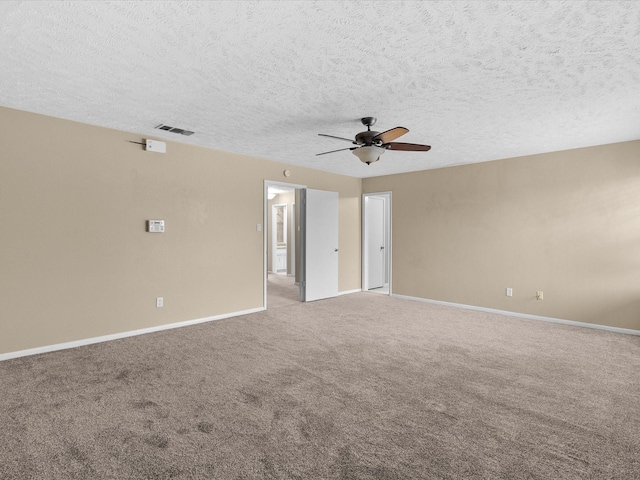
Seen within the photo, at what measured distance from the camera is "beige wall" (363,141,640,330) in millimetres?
4422

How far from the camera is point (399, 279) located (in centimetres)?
668

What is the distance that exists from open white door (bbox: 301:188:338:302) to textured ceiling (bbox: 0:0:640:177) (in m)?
2.24

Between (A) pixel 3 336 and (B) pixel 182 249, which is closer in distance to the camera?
(A) pixel 3 336

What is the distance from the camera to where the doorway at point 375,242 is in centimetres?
736

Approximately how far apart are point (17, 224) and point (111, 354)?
5.20 ft

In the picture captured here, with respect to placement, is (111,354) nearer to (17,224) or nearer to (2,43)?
(17,224)

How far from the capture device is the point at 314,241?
20.8 feet

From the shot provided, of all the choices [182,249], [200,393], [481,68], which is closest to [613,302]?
[481,68]

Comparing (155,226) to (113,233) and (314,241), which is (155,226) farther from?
(314,241)

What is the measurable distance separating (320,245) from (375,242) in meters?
1.74

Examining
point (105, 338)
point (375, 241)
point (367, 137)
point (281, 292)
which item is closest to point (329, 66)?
point (367, 137)

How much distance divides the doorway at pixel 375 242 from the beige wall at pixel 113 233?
2.66 m

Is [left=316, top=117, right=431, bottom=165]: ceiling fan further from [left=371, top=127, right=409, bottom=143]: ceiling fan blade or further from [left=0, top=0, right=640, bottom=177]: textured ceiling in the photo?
[left=0, top=0, right=640, bottom=177]: textured ceiling

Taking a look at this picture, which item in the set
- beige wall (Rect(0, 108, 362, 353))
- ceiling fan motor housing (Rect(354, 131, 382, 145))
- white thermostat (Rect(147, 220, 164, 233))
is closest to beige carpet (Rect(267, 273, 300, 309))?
beige wall (Rect(0, 108, 362, 353))
